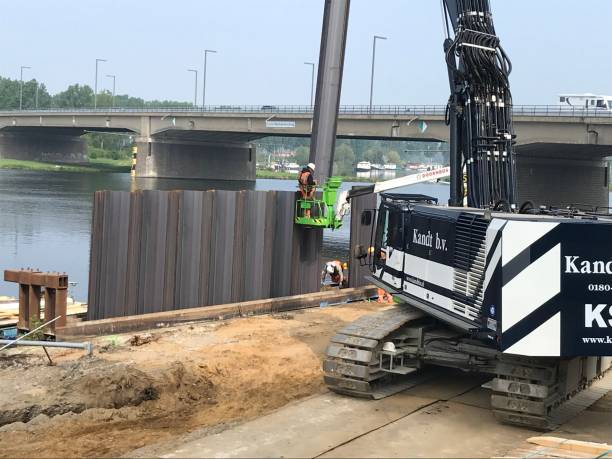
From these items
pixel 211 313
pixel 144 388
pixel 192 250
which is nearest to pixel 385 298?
pixel 211 313

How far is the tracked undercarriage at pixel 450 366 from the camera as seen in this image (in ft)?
32.5

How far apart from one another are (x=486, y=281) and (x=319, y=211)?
9.27 meters

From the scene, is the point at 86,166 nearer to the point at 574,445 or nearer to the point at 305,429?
the point at 305,429

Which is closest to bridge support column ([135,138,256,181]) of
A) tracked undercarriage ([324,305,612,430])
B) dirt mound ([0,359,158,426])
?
dirt mound ([0,359,158,426])

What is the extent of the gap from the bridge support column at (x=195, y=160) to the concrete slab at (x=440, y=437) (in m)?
81.0

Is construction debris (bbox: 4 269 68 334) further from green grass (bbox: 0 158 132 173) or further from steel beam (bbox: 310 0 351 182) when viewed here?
green grass (bbox: 0 158 132 173)

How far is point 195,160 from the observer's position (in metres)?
98.4

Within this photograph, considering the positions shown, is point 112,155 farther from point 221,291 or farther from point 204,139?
point 221,291

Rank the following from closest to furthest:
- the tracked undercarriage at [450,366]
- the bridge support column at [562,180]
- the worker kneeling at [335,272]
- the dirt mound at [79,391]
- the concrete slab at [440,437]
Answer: the concrete slab at [440,437], the tracked undercarriage at [450,366], the dirt mound at [79,391], the worker kneeling at [335,272], the bridge support column at [562,180]

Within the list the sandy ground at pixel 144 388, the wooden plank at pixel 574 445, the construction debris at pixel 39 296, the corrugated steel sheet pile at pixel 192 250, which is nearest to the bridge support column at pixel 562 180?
the corrugated steel sheet pile at pixel 192 250

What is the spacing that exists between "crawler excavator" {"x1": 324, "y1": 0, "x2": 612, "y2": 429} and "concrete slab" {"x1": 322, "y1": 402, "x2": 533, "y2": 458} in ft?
1.23

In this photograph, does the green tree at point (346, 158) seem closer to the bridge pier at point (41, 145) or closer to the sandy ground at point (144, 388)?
the bridge pier at point (41, 145)

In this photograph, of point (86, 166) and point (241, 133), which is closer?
point (241, 133)

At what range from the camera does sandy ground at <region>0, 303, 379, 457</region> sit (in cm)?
1005
